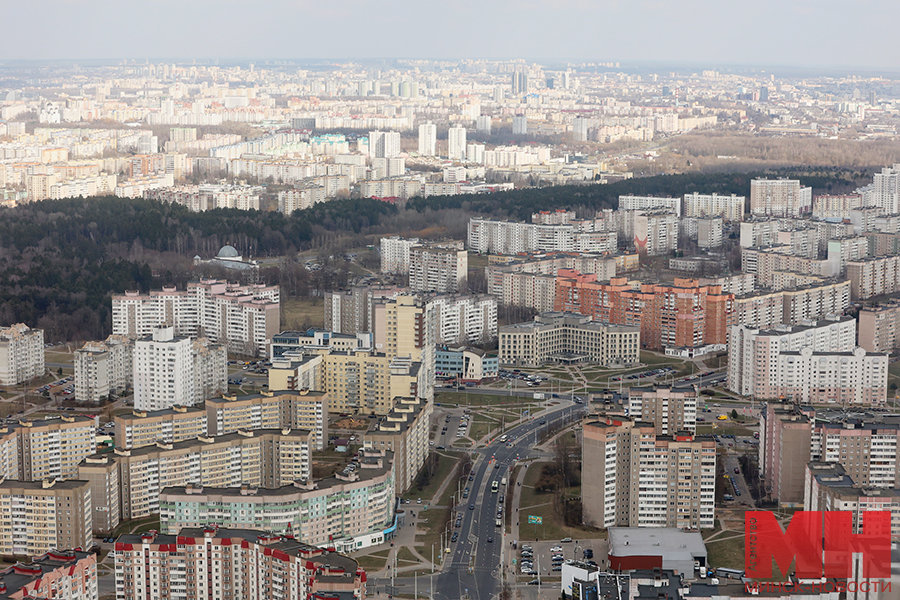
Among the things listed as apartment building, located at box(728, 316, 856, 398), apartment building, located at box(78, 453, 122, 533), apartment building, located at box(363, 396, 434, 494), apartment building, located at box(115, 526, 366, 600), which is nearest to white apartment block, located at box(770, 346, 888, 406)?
apartment building, located at box(728, 316, 856, 398)

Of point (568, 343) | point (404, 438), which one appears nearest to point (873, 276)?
point (568, 343)

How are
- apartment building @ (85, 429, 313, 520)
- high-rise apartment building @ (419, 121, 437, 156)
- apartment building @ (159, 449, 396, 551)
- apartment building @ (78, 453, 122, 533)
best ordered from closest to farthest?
1. apartment building @ (159, 449, 396, 551)
2. apartment building @ (78, 453, 122, 533)
3. apartment building @ (85, 429, 313, 520)
4. high-rise apartment building @ (419, 121, 437, 156)

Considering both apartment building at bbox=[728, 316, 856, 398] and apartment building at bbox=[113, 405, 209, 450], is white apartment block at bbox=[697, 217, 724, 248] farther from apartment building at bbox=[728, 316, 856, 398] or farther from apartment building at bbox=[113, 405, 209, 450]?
apartment building at bbox=[113, 405, 209, 450]

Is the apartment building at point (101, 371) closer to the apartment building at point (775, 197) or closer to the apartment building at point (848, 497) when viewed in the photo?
the apartment building at point (848, 497)

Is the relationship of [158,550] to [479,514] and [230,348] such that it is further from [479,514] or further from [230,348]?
[230,348]

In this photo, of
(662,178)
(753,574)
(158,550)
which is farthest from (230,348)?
(662,178)

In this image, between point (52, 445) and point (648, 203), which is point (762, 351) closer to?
point (52, 445)
